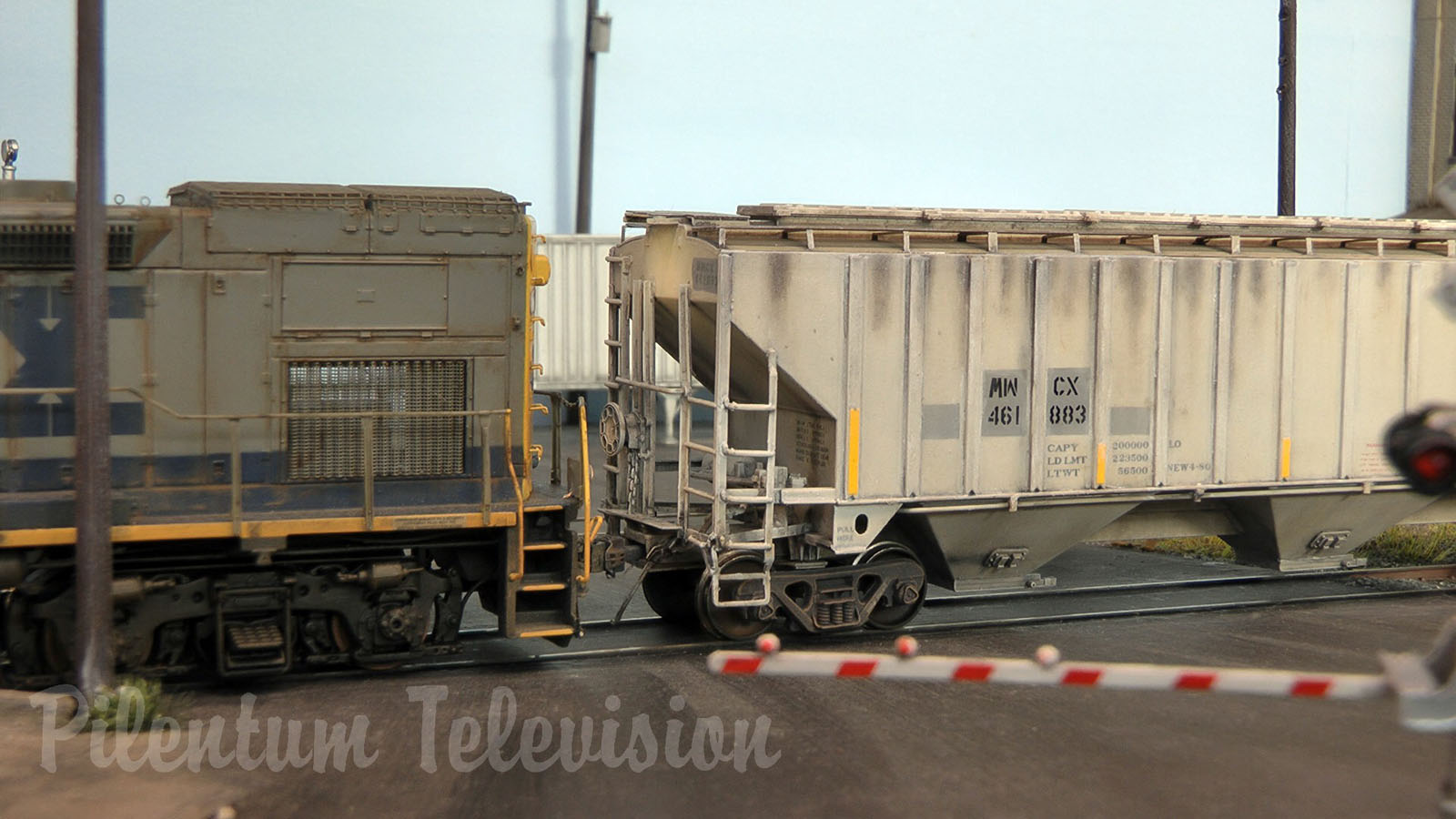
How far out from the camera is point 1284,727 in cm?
865

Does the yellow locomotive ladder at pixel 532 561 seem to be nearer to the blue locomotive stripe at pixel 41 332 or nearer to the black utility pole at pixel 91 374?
the black utility pole at pixel 91 374

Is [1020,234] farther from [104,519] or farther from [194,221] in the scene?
[104,519]

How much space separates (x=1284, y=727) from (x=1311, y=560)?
4779 millimetres

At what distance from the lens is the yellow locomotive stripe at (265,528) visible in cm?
891

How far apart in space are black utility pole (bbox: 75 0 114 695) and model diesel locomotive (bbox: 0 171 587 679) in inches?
30.2

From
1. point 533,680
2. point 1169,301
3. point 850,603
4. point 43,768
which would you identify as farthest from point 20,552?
point 1169,301

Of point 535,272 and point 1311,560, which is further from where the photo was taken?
point 1311,560

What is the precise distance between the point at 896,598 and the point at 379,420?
179 inches

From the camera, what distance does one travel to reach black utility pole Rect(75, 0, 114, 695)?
7957 millimetres

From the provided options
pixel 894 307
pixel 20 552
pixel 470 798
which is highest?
pixel 894 307

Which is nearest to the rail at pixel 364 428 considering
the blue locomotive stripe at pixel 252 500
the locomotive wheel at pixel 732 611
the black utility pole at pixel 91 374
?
the blue locomotive stripe at pixel 252 500

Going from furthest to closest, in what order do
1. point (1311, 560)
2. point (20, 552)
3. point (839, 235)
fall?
1. point (1311, 560)
2. point (839, 235)
3. point (20, 552)

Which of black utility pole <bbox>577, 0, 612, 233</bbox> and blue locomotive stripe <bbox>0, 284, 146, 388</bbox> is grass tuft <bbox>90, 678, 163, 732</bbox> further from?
black utility pole <bbox>577, 0, 612, 233</bbox>

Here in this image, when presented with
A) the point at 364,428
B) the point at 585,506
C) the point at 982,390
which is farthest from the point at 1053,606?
the point at 364,428
